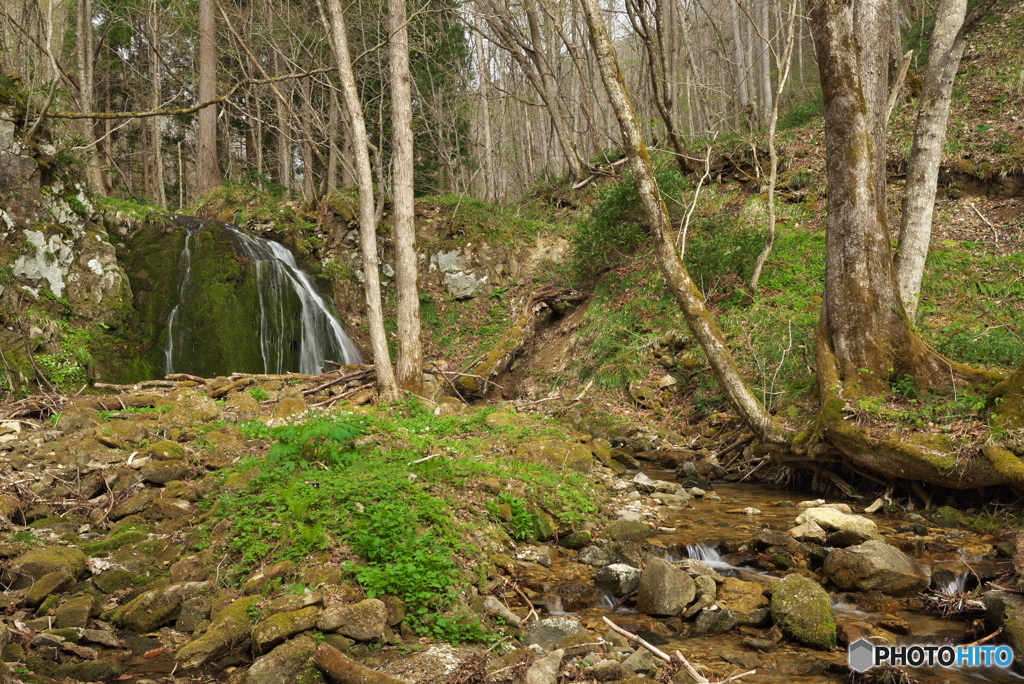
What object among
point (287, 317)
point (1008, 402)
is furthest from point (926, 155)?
point (287, 317)

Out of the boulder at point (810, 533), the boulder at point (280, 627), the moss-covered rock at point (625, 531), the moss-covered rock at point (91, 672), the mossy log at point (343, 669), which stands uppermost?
the boulder at point (280, 627)

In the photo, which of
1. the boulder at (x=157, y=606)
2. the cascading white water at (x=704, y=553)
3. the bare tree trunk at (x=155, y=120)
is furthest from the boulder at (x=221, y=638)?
the bare tree trunk at (x=155, y=120)

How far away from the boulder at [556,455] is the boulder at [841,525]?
243 cm

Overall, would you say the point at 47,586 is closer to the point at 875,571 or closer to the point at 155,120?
Answer: the point at 875,571

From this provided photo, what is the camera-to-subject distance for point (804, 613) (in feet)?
12.6

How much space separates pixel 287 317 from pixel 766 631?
11412mm

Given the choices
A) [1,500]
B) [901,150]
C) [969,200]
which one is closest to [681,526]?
[1,500]

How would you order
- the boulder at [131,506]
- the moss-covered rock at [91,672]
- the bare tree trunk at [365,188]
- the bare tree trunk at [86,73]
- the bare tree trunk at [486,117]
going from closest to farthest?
1. the moss-covered rock at [91,672]
2. the boulder at [131,506]
3. the bare tree trunk at [365,188]
4. the bare tree trunk at [86,73]
5. the bare tree trunk at [486,117]

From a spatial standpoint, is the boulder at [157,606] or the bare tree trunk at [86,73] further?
the bare tree trunk at [86,73]

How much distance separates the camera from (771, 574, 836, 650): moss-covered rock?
372 cm

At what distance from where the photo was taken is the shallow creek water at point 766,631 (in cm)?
344

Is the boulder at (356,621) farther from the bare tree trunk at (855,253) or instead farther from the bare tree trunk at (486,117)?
the bare tree trunk at (486,117)

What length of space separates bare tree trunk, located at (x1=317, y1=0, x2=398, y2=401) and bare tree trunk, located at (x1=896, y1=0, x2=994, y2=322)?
286 inches

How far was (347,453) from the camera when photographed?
5.77 m
